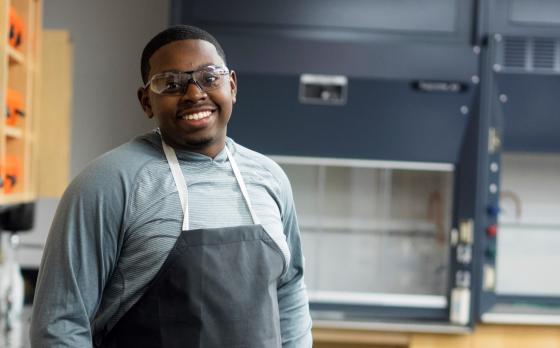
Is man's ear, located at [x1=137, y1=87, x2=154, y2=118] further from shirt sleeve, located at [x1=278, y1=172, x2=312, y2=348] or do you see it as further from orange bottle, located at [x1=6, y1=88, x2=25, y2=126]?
orange bottle, located at [x1=6, y1=88, x2=25, y2=126]

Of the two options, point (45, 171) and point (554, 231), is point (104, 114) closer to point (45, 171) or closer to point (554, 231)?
point (45, 171)

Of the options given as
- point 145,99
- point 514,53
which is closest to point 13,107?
point 145,99

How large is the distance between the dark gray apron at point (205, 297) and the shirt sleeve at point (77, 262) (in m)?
0.07

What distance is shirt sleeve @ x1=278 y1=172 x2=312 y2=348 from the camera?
1.39 metres

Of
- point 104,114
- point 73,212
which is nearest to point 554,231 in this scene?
point 104,114

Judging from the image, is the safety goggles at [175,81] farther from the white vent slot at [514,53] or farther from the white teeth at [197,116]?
the white vent slot at [514,53]

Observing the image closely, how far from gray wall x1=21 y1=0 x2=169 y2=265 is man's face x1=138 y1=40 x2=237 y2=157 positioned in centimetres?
209

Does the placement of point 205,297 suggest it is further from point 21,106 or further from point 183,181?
point 21,106

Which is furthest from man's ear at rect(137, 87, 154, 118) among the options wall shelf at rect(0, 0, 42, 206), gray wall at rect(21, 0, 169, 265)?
gray wall at rect(21, 0, 169, 265)

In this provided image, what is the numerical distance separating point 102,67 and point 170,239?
7.41 ft

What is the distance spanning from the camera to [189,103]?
1.21m

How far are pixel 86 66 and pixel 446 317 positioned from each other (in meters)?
1.66

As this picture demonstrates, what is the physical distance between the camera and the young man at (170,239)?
3.76 ft

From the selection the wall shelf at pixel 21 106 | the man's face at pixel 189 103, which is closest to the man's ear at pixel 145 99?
the man's face at pixel 189 103
